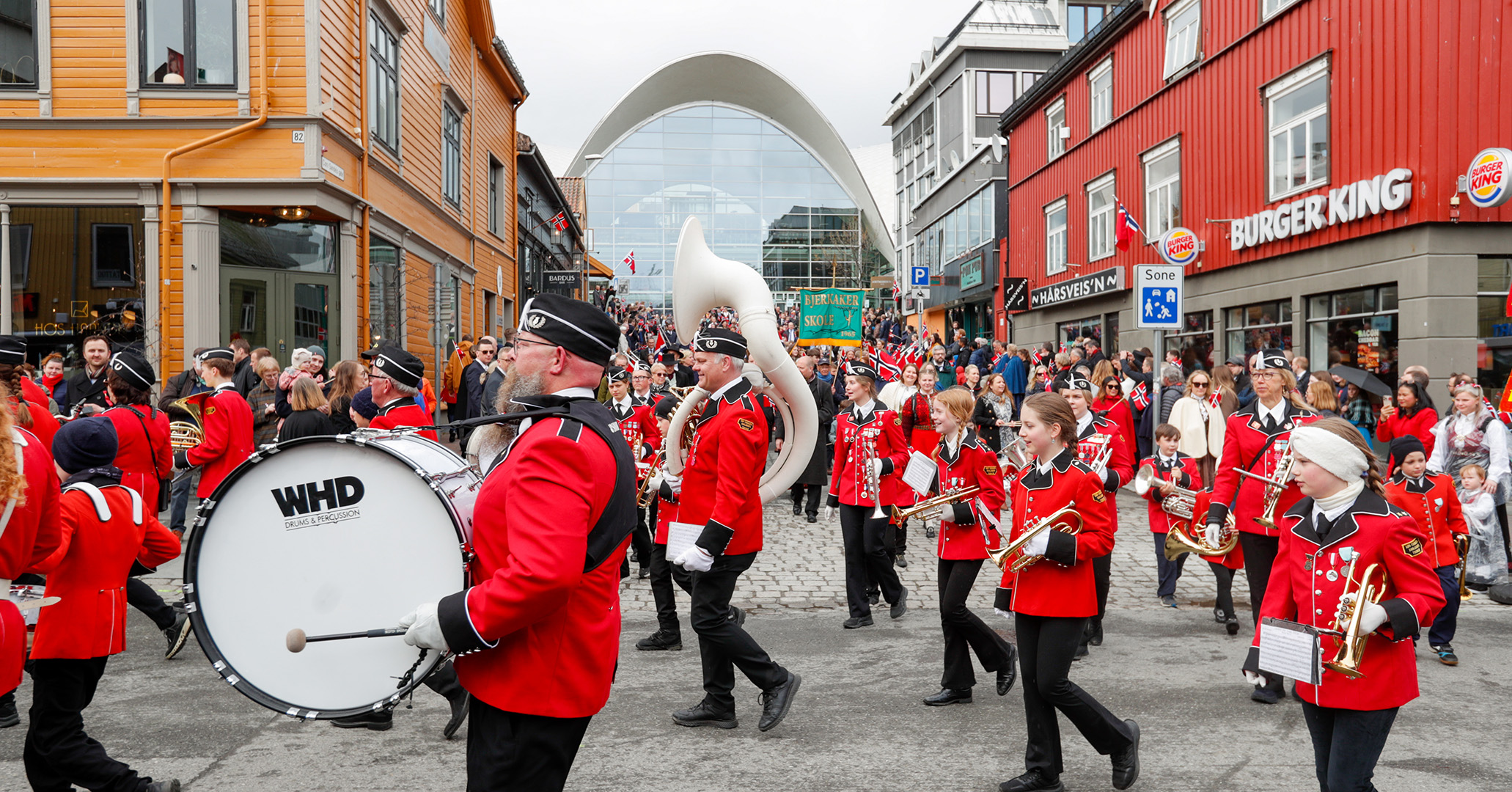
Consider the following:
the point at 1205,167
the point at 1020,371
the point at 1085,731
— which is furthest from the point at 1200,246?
the point at 1085,731

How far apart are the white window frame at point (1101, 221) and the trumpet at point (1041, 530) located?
789 inches

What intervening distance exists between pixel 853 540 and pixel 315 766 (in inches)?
154

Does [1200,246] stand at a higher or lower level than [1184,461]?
higher

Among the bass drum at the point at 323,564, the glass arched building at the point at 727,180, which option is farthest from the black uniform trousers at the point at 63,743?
the glass arched building at the point at 727,180

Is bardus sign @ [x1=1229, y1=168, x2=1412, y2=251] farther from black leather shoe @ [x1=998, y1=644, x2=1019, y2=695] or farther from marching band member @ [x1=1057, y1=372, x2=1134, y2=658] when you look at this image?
black leather shoe @ [x1=998, y1=644, x2=1019, y2=695]

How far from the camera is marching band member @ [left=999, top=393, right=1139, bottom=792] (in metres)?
4.28

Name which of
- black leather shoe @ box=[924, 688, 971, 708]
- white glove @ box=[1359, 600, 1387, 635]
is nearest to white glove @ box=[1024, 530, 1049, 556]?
white glove @ box=[1359, 600, 1387, 635]

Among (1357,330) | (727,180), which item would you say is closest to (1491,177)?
(1357,330)

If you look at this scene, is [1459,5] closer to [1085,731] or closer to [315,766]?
[1085,731]

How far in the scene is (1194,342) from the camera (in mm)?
20359

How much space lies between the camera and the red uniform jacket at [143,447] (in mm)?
5934

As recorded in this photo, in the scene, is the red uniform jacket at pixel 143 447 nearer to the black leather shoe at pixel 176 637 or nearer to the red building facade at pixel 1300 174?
the black leather shoe at pixel 176 637

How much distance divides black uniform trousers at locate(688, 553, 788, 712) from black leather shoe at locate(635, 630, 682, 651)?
1435mm

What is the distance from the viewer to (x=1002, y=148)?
106 feet
